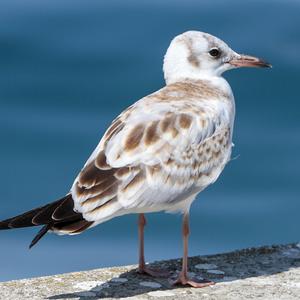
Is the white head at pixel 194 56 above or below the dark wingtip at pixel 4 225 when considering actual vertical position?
above

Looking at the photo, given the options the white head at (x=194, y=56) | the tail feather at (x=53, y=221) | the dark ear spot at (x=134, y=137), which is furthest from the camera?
the white head at (x=194, y=56)

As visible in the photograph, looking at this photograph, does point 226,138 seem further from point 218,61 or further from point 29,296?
point 29,296

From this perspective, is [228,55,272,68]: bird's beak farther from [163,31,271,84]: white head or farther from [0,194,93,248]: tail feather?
[0,194,93,248]: tail feather

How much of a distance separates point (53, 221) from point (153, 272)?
39.8 inches

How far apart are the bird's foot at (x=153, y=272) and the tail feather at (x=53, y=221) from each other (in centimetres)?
83

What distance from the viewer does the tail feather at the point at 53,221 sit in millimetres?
7465

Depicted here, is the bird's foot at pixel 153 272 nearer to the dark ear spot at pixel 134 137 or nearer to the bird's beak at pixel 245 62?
the dark ear spot at pixel 134 137

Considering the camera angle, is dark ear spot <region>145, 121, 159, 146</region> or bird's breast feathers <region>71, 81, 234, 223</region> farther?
dark ear spot <region>145, 121, 159, 146</region>

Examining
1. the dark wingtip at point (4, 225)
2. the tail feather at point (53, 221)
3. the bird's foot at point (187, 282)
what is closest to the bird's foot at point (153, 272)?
the bird's foot at point (187, 282)

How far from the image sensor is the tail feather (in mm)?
7465

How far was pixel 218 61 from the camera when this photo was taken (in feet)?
28.5

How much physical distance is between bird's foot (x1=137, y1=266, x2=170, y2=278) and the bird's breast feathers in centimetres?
50

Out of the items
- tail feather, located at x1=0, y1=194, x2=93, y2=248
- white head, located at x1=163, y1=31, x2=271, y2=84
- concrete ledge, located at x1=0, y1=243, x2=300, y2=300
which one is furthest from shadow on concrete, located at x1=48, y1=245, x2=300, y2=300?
white head, located at x1=163, y1=31, x2=271, y2=84

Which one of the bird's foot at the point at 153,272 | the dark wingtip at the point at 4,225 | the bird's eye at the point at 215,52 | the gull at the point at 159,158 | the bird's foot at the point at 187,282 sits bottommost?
the bird's foot at the point at 187,282
